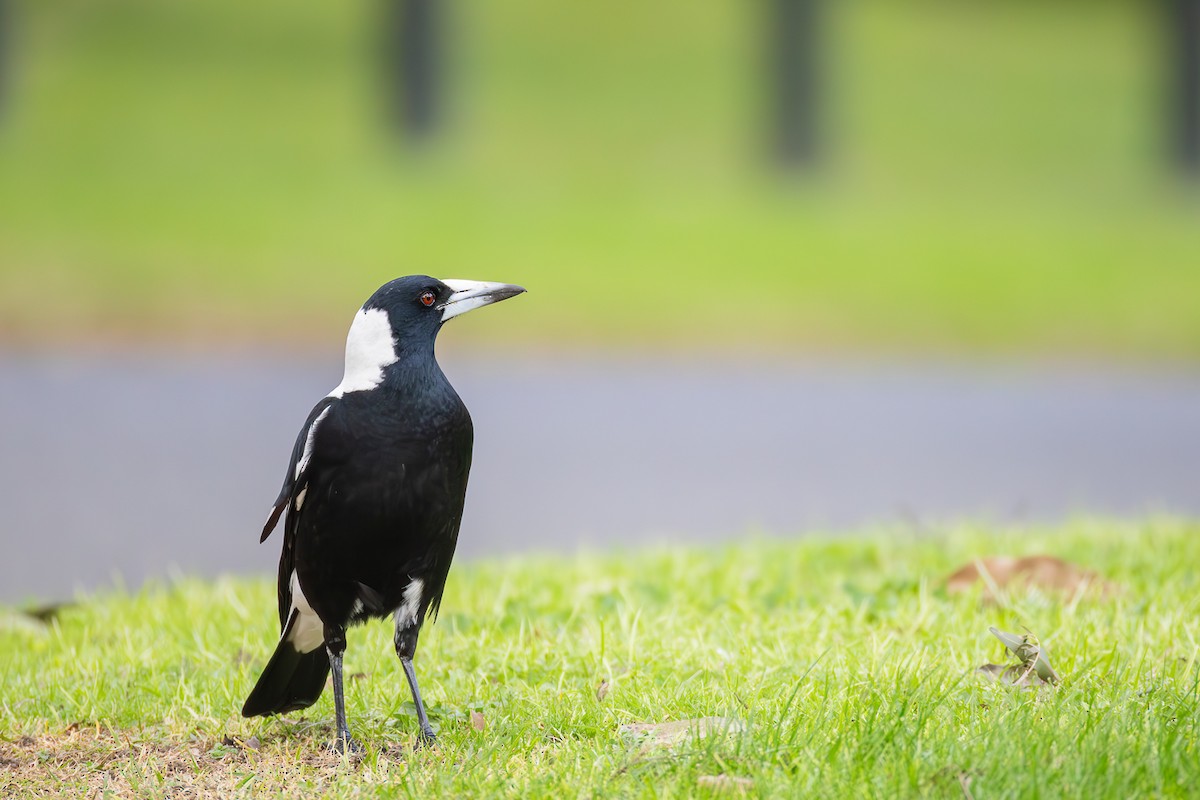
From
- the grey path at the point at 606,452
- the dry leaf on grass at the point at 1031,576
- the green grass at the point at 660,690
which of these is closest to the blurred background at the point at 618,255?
the grey path at the point at 606,452

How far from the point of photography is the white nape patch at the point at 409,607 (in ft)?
9.30

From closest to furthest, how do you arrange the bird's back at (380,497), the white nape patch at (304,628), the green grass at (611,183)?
the bird's back at (380,497) < the white nape patch at (304,628) < the green grass at (611,183)

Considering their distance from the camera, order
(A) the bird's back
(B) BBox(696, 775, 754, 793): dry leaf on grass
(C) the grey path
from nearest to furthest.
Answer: (B) BBox(696, 775, 754, 793): dry leaf on grass
(A) the bird's back
(C) the grey path

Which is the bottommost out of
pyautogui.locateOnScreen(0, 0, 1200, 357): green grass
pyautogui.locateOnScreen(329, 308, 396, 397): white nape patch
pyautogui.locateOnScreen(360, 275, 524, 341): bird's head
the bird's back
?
the bird's back

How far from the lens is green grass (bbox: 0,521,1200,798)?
242 centimetres

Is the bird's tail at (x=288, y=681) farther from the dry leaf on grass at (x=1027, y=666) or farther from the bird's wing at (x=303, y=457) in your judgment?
the dry leaf on grass at (x=1027, y=666)

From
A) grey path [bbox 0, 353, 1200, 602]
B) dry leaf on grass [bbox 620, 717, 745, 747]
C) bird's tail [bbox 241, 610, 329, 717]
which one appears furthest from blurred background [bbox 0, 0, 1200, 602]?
dry leaf on grass [bbox 620, 717, 745, 747]

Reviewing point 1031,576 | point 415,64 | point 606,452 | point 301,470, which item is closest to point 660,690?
point 301,470

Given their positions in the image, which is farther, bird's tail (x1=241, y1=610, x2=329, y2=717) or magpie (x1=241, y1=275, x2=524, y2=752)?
bird's tail (x1=241, y1=610, x2=329, y2=717)

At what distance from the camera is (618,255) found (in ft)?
39.5

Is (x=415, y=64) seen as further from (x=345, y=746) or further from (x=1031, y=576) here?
(x=345, y=746)

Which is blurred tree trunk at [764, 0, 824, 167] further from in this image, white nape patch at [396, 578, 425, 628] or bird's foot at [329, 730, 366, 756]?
bird's foot at [329, 730, 366, 756]

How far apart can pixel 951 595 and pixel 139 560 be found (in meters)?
3.19

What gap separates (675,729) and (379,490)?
77cm
